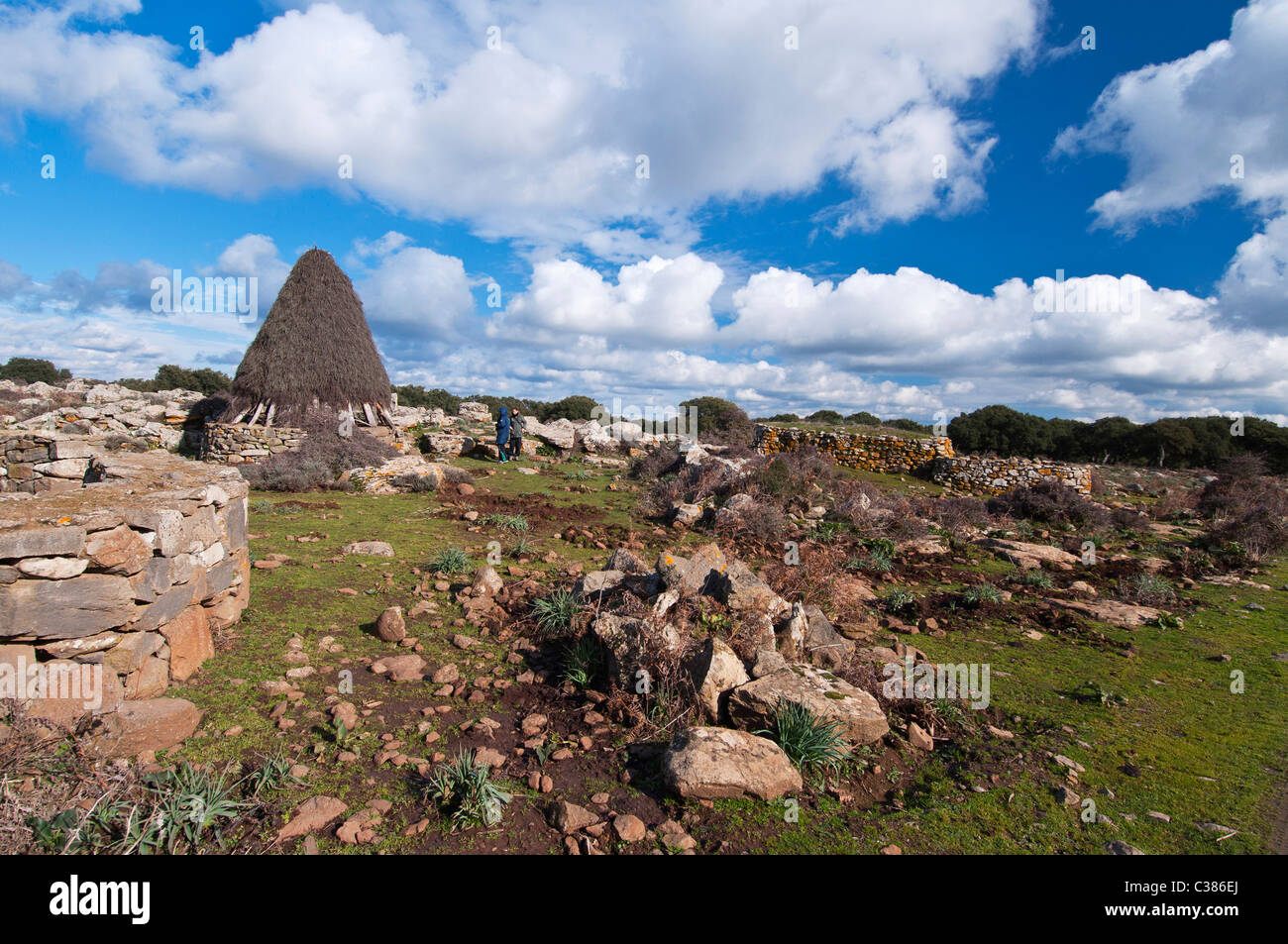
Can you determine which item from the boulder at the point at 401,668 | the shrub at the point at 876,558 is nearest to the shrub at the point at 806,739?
the boulder at the point at 401,668

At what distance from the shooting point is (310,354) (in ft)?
55.9

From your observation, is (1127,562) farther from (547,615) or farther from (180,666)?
(180,666)

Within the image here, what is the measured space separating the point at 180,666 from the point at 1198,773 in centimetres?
703

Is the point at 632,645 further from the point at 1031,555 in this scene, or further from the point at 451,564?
the point at 1031,555

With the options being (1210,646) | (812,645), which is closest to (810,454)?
(1210,646)

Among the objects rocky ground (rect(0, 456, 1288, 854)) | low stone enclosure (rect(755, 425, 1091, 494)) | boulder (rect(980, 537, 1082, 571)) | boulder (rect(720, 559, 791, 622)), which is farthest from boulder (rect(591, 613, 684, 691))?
low stone enclosure (rect(755, 425, 1091, 494))

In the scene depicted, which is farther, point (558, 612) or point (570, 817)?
point (558, 612)

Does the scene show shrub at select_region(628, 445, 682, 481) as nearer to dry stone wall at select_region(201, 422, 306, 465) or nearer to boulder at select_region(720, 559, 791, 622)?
dry stone wall at select_region(201, 422, 306, 465)

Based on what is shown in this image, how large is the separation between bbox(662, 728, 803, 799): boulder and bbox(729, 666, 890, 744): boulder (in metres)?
0.33

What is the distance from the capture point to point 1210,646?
5859 mm

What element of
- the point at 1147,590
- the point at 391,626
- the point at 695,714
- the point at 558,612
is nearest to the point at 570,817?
the point at 695,714

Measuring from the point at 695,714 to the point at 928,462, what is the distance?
1772 centimetres

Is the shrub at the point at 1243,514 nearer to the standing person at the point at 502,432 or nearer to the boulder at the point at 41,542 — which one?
the boulder at the point at 41,542

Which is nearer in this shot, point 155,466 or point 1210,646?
point 155,466
